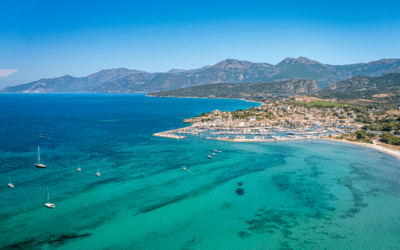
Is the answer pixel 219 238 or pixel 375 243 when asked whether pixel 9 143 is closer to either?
pixel 219 238

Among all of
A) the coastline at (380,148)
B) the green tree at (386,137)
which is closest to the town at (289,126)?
the green tree at (386,137)

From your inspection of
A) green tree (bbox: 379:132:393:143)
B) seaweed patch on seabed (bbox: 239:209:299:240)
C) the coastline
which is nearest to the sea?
seaweed patch on seabed (bbox: 239:209:299:240)

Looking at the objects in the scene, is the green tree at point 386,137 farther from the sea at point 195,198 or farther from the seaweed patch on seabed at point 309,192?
the seaweed patch on seabed at point 309,192

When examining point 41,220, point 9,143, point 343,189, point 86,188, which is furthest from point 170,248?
point 9,143

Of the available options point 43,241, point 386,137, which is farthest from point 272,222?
point 386,137

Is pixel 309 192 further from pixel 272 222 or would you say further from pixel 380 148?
pixel 380 148
